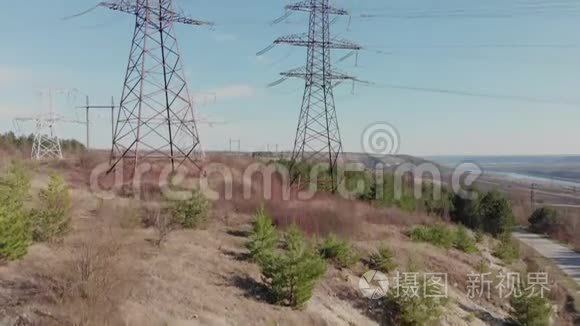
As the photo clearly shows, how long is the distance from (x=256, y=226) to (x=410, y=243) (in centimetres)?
741

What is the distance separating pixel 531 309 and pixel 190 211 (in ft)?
30.4

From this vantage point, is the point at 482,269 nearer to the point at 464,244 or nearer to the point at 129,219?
the point at 464,244

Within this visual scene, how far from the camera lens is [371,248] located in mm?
14766

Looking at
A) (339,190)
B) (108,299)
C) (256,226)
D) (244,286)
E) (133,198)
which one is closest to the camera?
(108,299)

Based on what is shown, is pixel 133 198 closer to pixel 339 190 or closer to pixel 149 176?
pixel 149 176

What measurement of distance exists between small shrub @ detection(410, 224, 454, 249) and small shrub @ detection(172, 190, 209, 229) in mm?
8983

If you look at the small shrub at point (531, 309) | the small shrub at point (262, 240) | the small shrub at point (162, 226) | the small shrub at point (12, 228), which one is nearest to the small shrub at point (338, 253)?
the small shrub at point (262, 240)

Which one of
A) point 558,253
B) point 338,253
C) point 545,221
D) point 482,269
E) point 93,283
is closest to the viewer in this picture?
point 93,283

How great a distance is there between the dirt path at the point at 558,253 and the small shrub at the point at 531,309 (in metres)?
11.5

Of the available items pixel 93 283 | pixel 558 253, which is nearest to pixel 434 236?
pixel 93 283

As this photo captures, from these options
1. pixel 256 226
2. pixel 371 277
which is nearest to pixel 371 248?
pixel 371 277

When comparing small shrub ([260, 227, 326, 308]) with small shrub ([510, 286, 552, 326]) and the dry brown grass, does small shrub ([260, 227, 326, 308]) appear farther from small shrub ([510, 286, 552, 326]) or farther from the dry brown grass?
small shrub ([510, 286, 552, 326])

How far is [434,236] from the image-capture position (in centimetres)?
1844

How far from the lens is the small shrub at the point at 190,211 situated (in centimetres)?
1284
